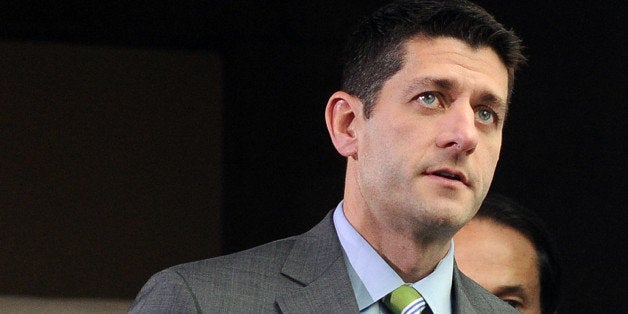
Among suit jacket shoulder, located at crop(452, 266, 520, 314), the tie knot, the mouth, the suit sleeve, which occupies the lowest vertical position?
suit jacket shoulder, located at crop(452, 266, 520, 314)

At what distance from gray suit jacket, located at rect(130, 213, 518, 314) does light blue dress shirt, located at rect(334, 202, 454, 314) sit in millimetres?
17

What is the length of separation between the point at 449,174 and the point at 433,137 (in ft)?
0.19

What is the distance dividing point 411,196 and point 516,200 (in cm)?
126

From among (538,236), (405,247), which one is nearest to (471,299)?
(405,247)

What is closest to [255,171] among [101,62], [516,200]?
[101,62]

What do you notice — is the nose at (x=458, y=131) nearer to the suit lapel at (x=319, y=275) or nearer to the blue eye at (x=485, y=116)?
the blue eye at (x=485, y=116)

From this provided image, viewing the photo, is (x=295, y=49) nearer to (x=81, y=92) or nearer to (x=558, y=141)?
→ (x=81, y=92)

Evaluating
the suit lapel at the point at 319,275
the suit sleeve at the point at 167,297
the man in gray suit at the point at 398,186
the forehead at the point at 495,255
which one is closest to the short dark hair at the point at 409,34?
the man in gray suit at the point at 398,186

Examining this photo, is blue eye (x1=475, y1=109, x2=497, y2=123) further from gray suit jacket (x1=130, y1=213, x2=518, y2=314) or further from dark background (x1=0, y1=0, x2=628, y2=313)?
dark background (x1=0, y1=0, x2=628, y2=313)

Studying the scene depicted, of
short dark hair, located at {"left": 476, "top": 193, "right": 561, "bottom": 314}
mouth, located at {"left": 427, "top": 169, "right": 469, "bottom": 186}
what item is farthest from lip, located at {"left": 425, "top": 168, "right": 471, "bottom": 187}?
short dark hair, located at {"left": 476, "top": 193, "right": 561, "bottom": 314}

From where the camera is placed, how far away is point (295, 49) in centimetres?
288

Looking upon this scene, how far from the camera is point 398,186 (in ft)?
6.15

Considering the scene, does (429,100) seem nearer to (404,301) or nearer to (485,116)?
(485,116)

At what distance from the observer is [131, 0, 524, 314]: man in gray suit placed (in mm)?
1851
